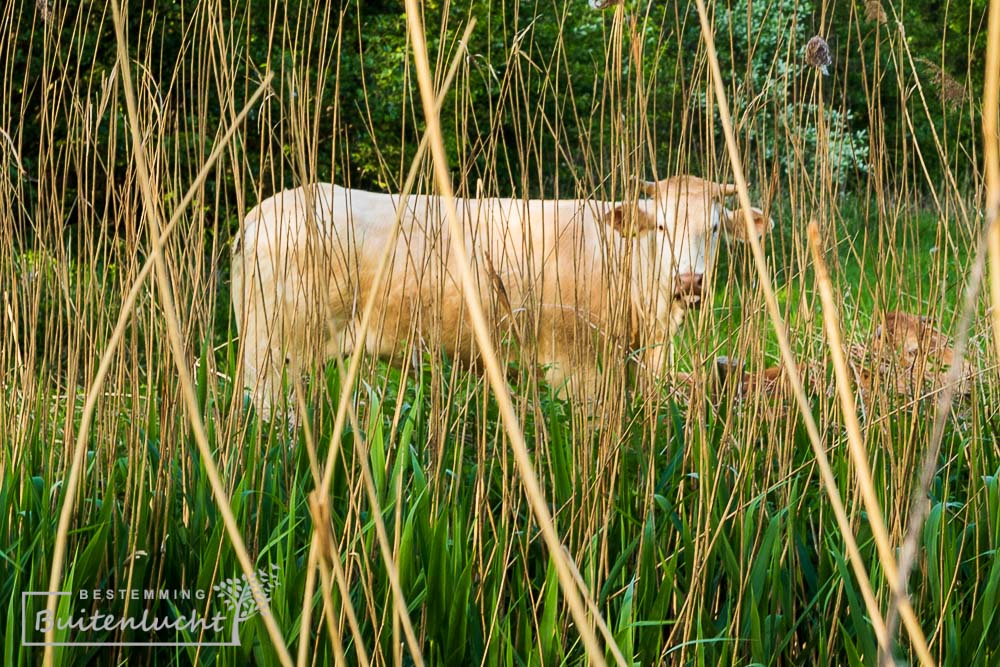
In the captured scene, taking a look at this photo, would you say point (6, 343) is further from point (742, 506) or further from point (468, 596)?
point (742, 506)

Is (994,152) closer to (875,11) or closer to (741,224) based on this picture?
(875,11)

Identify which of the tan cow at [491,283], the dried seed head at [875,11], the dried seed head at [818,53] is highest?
the dried seed head at [875,11]

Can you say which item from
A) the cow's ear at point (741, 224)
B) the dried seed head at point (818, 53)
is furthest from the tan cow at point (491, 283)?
the dried seed head at point (818, 53)

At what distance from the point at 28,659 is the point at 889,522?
3.31 ft

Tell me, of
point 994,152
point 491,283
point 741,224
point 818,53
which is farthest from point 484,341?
point 741,224

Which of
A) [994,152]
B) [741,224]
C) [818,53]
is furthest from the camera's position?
[741,224]

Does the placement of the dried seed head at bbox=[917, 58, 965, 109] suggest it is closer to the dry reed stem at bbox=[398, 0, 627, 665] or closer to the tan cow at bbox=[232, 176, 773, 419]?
the tan cow at bbox=[232, 176, 773, 419]

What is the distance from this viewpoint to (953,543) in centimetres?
126

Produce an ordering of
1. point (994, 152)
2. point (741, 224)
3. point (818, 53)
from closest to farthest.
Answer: point (994, 152) → point (818, 53) → point (741, 224)

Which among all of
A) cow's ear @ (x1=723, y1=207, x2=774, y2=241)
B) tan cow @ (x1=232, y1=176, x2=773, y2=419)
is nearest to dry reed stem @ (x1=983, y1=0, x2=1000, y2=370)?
cow's ear @ (x1=723, y1=207, x2=774, y2=241)

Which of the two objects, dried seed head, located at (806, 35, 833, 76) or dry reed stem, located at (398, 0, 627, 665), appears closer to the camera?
dry reed stem, located at (398, 0, 627, 665)

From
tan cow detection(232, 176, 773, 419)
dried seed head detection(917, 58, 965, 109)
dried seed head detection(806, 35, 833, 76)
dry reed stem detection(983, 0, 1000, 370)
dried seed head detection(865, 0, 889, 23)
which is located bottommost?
tan cow detection(232, 176, 773, 419)

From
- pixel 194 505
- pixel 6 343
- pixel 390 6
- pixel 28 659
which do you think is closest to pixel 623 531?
pixel 194 505

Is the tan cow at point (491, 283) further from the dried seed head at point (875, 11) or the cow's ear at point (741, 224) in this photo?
the dried seed head at point (875, 11)
